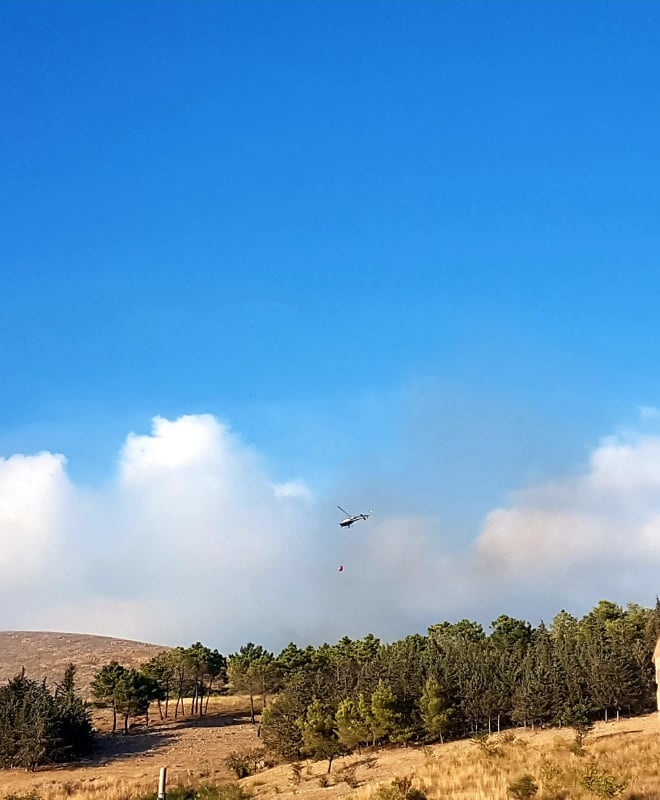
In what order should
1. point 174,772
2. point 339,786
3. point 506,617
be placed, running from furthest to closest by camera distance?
point 506,617 < point 174,772 < point 339,786

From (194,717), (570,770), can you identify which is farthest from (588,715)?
(194,717)

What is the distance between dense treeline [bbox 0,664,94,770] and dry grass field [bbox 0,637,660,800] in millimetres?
1736

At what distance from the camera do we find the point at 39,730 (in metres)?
63.3

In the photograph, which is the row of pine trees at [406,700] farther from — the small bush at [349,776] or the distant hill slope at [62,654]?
the distant hill slope at [62,654]

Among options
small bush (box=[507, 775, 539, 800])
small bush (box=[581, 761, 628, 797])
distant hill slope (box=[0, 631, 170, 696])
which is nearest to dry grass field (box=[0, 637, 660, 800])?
small bush (box=[581, 761, 628, 797])

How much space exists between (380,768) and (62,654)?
470 ft

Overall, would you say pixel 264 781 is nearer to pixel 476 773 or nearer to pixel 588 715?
pixel 476 773

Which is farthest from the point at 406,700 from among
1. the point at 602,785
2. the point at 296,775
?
the point at 602,785

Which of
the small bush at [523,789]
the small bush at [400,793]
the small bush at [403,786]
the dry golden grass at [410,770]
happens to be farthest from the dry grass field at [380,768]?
the small bush at [403,786]

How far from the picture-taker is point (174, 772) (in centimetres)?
5494

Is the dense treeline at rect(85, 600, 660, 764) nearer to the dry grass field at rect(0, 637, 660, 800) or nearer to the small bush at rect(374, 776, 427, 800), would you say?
the dry grass field at rect(0, 637, 660, 800)

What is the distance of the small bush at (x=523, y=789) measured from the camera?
25222 millimetres

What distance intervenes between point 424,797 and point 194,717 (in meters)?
70.3

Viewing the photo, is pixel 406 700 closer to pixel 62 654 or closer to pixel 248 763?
pixel 248 763
